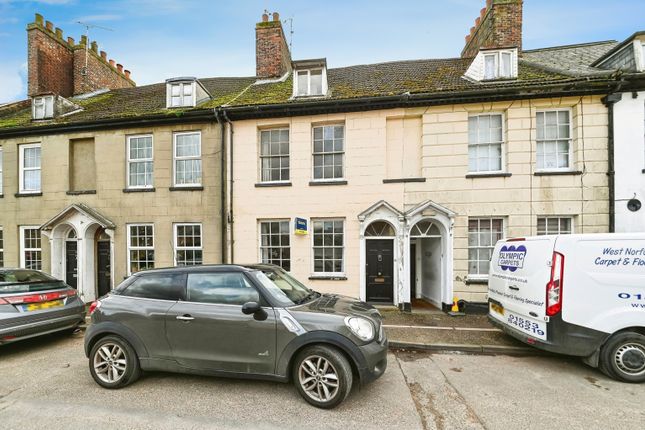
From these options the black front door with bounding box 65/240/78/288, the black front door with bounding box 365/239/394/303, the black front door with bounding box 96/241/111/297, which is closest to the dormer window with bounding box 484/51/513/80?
the black front door with bounding box 365/239/394/303

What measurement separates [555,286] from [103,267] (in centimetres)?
1317

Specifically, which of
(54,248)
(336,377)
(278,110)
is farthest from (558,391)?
Result: (54,248)

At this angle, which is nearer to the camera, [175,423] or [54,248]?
[175,423]

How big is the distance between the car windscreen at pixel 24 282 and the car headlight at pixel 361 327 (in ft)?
20.8

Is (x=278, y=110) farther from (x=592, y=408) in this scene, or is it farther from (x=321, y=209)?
(x=592, y=408)

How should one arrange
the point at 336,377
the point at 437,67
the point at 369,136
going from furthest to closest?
the point at 437,67 → the point at 369,136 → the point at 336,377

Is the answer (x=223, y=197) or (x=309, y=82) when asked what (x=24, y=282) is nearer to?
(x=223, y=197)

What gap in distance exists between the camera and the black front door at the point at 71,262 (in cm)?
1081

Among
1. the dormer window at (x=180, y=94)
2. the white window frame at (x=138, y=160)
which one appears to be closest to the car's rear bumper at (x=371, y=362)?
the white window frame at (x=138, y=160)

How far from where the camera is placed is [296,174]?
9539mm

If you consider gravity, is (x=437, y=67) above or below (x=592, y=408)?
above

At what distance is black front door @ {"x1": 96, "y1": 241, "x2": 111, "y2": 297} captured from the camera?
10.8 metres

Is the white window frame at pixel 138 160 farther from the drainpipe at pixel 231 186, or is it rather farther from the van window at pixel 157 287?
the van window at pixel 157 287

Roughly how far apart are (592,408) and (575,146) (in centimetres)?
746
